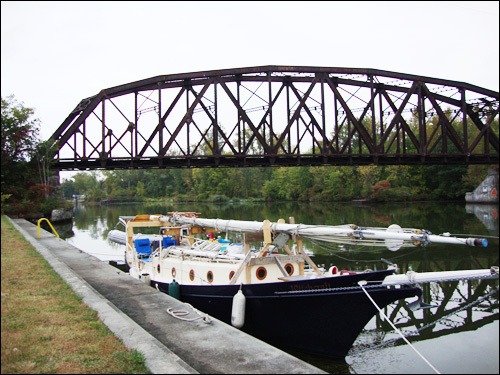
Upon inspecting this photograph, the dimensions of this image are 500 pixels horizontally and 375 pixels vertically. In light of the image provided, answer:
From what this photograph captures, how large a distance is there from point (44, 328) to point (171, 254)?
9.58 metres

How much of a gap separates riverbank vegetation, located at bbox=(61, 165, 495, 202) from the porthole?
209 feet

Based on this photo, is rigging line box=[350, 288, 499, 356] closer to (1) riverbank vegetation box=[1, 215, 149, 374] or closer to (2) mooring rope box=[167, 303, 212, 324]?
(2) mooring rope box=[167, 303, 212, 324]

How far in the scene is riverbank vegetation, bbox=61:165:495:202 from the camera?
7450 cm

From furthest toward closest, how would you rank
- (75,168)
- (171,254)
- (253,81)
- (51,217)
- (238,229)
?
(51,217) < (75,168) < (253,81) < (171,254) < (238,229)

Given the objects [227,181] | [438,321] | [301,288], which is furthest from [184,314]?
[227,181]

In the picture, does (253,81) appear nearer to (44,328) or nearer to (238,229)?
(238,229)

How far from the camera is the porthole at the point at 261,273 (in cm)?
1304

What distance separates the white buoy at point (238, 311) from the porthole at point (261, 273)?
1.02 meters

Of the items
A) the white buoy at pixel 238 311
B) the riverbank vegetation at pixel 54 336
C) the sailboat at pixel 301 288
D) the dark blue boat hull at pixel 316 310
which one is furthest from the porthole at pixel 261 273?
the riverbank vegetation at pixel 54 336

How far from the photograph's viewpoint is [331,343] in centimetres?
1205

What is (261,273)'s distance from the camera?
13.1 meters

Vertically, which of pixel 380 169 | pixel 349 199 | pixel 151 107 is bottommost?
pixel 349 199

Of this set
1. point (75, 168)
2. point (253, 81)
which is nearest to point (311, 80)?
point (253, 81)

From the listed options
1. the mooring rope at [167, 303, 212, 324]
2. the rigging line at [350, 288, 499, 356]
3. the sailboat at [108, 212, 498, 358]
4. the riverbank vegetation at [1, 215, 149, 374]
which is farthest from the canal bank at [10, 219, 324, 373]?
the rigging line at [350, 288, 499, 356]
